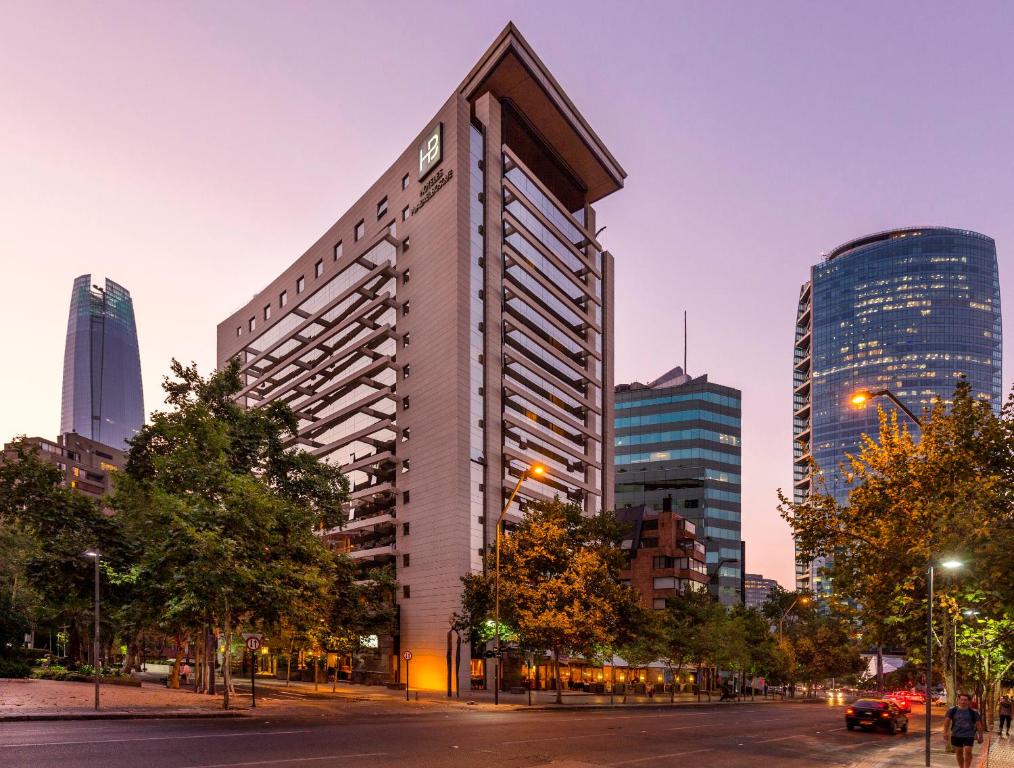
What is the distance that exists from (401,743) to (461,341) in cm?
4889

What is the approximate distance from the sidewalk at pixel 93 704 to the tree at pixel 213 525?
254 cm

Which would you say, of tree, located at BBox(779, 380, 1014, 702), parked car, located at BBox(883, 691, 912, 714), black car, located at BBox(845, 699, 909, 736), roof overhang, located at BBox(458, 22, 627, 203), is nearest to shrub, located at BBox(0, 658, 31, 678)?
tree, located at BBox(779, 380, 1014, 702)

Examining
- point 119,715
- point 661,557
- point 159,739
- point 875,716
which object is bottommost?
point 661,557

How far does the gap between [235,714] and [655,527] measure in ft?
250

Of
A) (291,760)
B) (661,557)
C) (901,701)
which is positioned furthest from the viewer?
(661,557)

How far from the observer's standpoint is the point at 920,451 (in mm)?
22375

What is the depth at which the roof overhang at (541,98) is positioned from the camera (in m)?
72.1

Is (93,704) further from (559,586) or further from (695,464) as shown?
(695,464)

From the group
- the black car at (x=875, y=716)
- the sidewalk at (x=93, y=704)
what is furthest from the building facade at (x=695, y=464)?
the sidewalk at (x=93, y=704)

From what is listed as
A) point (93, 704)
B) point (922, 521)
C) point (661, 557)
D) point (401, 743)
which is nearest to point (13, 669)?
point (93, 704)

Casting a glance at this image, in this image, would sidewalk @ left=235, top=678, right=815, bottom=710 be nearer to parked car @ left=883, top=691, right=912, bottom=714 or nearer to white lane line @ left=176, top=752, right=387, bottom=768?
parked car @ left=883, top=691, right=912, bottom=714

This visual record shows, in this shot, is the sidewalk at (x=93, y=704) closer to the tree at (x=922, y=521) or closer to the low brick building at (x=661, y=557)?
the tree at (x=922, y=521)

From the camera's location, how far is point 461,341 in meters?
66.6

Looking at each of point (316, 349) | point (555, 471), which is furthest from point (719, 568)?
point (316, 349)
